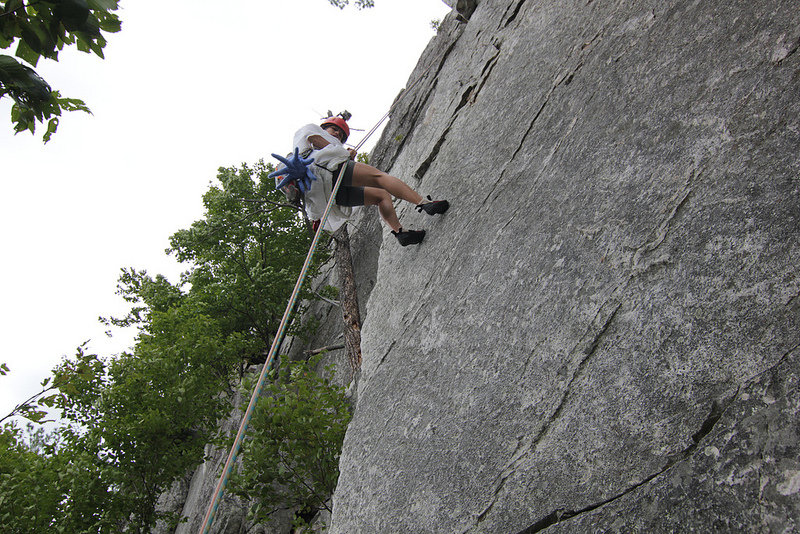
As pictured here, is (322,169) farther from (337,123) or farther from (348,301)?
(348,301)

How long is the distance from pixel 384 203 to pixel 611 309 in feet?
9.91

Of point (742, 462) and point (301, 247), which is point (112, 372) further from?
point (742, 462)

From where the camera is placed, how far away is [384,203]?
17.4 ft

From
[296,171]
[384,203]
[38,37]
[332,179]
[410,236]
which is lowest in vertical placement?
[410,236]

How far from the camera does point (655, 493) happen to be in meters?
2.16

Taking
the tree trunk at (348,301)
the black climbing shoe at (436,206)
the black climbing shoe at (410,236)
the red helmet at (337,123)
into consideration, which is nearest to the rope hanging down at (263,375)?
the red helmet at (337,123)

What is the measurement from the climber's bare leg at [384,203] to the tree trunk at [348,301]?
2769 millimetres

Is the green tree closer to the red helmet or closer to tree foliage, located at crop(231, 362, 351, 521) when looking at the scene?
tree foliage, located at crop(231, 362, 351, 521)

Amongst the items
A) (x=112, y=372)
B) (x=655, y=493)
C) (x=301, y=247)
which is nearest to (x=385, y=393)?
(x=655, y=493)

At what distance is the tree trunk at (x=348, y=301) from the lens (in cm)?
757

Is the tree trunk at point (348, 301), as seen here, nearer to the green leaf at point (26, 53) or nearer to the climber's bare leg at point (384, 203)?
the climber's bare leg at point (384, 203)

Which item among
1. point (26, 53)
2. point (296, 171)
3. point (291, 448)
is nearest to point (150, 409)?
point (291, 448)

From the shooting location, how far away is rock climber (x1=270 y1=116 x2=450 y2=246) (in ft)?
17.1

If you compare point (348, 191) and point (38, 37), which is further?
point (348, 191)
